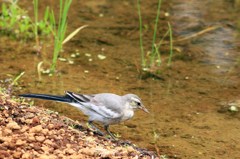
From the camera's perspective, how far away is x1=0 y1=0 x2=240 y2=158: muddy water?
25.4 feet

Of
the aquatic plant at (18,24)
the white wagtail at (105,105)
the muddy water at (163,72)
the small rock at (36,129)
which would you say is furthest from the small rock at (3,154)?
the aquatic plant at (18,24)

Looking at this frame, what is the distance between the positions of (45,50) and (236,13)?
4.02m

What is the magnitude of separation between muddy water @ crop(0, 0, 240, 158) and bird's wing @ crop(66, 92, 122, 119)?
68 centimetres

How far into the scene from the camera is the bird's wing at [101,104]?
272 inches

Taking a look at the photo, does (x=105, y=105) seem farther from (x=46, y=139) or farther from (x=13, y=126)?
(x=13, y=126)

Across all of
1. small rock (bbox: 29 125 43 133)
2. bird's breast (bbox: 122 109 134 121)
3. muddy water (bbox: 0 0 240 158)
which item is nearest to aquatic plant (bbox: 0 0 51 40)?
muddy water (bbox: 0 0 240 158)

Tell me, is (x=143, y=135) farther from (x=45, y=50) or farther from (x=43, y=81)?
(x=45, y=50)

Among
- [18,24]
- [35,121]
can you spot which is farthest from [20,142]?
[18,24]

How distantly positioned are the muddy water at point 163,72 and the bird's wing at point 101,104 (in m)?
0.68

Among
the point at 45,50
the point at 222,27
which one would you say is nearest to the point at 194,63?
the point at 222,27

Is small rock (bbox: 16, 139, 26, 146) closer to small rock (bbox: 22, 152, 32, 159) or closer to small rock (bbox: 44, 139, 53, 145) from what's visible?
small rock (bbox: 22, 152, 32, 159)

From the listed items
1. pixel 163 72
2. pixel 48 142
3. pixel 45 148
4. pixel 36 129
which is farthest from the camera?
pixel 163 72

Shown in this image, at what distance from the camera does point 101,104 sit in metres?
6.95

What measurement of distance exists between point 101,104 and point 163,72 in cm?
296
